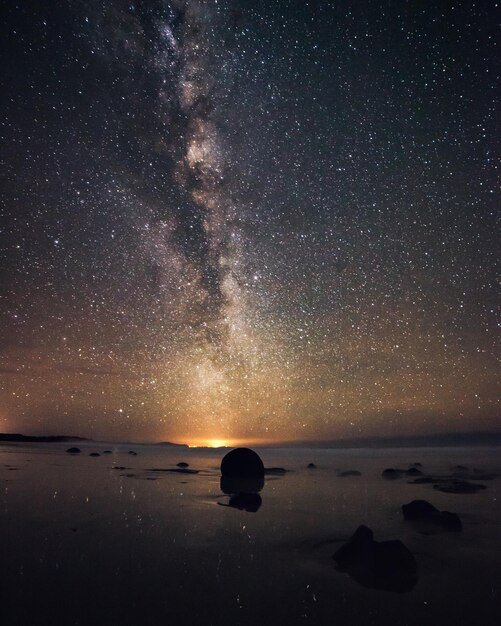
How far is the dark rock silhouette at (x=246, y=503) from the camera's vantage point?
1104cm

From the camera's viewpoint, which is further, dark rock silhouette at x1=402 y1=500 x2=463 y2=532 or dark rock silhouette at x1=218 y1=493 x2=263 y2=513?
dark rock silhouette at x1=218 y1=493 x2=263 y2=513

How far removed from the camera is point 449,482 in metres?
18.4

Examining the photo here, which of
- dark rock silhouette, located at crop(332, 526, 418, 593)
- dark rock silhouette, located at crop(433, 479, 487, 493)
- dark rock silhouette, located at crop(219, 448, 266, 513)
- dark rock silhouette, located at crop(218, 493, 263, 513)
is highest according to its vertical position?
dark rock silhouette, located at crop(219, 448, 266, 513)

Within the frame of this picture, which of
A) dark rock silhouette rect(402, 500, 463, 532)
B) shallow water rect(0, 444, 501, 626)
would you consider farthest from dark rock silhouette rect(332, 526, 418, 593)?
dark rock silhouette rect(402, 500, 463, 532)

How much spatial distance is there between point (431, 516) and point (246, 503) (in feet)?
17.3

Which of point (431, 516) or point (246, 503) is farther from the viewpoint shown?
point (246, 503)

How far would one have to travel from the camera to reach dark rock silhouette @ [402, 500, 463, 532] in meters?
8.96

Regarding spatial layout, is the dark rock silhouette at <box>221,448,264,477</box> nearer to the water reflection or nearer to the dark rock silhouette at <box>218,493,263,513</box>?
the water reflection

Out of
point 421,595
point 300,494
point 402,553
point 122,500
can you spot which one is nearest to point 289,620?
point 421,595

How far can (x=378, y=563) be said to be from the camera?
5906 millimetres

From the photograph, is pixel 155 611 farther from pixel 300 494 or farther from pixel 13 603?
pixel 300 494

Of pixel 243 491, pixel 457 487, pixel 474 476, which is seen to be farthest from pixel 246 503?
Answer: pixel 474 476

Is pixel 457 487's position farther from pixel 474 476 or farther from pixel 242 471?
pixel 242 471

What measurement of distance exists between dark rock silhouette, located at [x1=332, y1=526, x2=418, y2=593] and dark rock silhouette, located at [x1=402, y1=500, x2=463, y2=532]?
3.73 m
